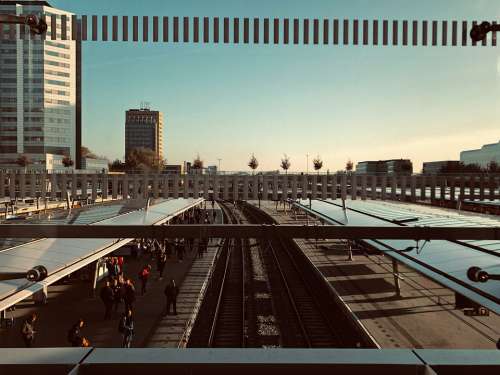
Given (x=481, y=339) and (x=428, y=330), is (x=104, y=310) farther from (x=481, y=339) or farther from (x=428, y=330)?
(x=481, y=339)

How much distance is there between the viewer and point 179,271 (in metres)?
21.7

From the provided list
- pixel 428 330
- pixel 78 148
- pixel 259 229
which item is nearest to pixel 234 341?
pixel 428 330

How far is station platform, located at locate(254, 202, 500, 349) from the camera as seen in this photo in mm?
11555

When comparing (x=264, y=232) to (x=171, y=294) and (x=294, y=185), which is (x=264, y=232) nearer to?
(x=294, y=185)

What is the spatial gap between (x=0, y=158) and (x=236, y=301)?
296 feet

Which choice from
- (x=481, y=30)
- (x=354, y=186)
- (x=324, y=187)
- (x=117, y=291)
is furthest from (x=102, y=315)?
(x=481, y=30)

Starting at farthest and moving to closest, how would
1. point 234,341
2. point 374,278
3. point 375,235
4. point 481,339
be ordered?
point 374,278
point 234,341
point 481,339
point 375,235

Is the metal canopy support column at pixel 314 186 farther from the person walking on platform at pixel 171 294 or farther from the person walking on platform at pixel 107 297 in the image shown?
the person walking on platform at pixel 107 297

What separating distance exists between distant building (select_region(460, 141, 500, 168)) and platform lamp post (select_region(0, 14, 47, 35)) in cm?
7516

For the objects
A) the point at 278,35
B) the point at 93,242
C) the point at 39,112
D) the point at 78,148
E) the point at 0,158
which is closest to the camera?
the point at 278,35

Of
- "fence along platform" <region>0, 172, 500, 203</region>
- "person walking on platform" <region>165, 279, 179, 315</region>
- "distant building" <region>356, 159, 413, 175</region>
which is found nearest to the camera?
"fence along platform" <region>0, 172, 500, 203</region>

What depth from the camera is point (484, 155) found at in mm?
73938

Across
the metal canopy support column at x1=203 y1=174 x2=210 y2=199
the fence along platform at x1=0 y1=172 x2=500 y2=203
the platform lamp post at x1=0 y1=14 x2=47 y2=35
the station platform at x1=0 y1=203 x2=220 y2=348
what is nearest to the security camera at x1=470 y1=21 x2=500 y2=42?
the fence along platform at x1=0 y1=172 x2=500 y2=203

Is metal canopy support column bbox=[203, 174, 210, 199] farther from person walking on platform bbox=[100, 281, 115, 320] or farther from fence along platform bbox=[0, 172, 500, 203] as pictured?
person walking on platform bbox=[100, 281, 115, 320]
